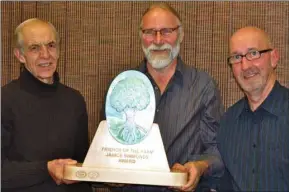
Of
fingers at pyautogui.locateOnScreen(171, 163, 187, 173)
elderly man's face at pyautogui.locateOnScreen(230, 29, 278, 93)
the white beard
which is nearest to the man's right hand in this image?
fingers at pyautogui.locateOnScreen(171, 163, 187, 173)

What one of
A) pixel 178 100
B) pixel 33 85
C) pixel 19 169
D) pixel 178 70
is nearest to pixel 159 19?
pixel 178 70

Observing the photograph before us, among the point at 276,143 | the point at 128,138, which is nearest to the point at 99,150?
the point at 128,138

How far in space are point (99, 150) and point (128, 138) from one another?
4.5 inches

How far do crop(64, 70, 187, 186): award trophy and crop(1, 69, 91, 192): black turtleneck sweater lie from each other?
228 millimetres

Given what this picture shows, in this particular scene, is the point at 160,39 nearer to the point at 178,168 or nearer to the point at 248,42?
A: the point at 248,42

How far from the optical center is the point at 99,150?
5.02ft

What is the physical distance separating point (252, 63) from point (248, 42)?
8 centimetres

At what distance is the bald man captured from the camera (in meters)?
1.54

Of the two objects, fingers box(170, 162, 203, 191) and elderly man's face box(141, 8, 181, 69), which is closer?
fingers box(170, 162, 203, 191)

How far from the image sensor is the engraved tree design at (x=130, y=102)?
1.52m

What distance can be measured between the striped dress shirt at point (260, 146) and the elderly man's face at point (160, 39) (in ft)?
1.15

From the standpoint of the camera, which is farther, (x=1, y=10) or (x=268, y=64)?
(x=1, y=10)

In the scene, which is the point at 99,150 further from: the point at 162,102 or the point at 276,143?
the point at 276,143

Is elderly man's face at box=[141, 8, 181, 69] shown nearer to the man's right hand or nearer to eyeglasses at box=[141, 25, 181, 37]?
eyeglasses at box=[141, 25, 181, 37]
